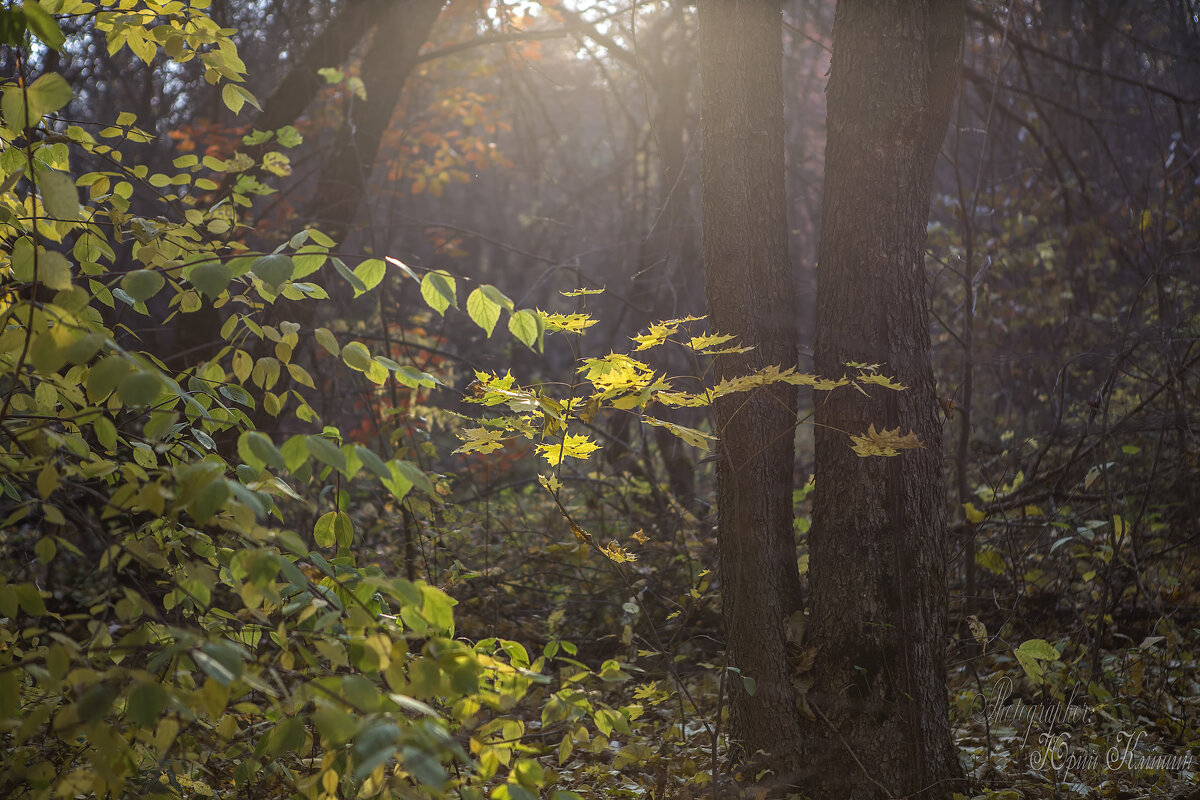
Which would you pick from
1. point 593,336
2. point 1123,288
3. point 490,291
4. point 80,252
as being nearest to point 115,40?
point 80,252

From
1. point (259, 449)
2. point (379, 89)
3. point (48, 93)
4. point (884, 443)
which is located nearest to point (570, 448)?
point (884, 443)

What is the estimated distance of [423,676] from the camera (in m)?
1.36

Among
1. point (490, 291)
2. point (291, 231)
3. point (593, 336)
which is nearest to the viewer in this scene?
point (490, 291)

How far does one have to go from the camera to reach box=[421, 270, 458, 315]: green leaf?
1457 millimetres

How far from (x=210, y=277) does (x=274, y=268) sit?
4.0 inches

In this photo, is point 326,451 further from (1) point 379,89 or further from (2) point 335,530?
(1) point 379,89

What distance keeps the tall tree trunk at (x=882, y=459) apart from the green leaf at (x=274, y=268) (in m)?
1.74

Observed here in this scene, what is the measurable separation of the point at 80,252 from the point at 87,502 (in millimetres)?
3606

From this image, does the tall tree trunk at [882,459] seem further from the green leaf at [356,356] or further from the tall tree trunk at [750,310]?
the green leaf at [356,356]

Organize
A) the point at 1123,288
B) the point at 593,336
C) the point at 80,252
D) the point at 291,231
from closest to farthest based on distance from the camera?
1. the point at 80,252
2. the point at 291,231
3. the point at 1123,288
4. the point at 593,336

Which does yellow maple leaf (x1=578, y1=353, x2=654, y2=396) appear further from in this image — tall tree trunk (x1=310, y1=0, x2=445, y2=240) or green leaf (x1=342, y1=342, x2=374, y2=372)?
tall tree trunk (x1=310, y1=0, x2=445, y2=240)

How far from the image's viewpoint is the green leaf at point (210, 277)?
1.34 metres

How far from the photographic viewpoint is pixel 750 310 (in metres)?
2.78

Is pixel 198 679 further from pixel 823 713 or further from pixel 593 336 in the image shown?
pixel 593 336
